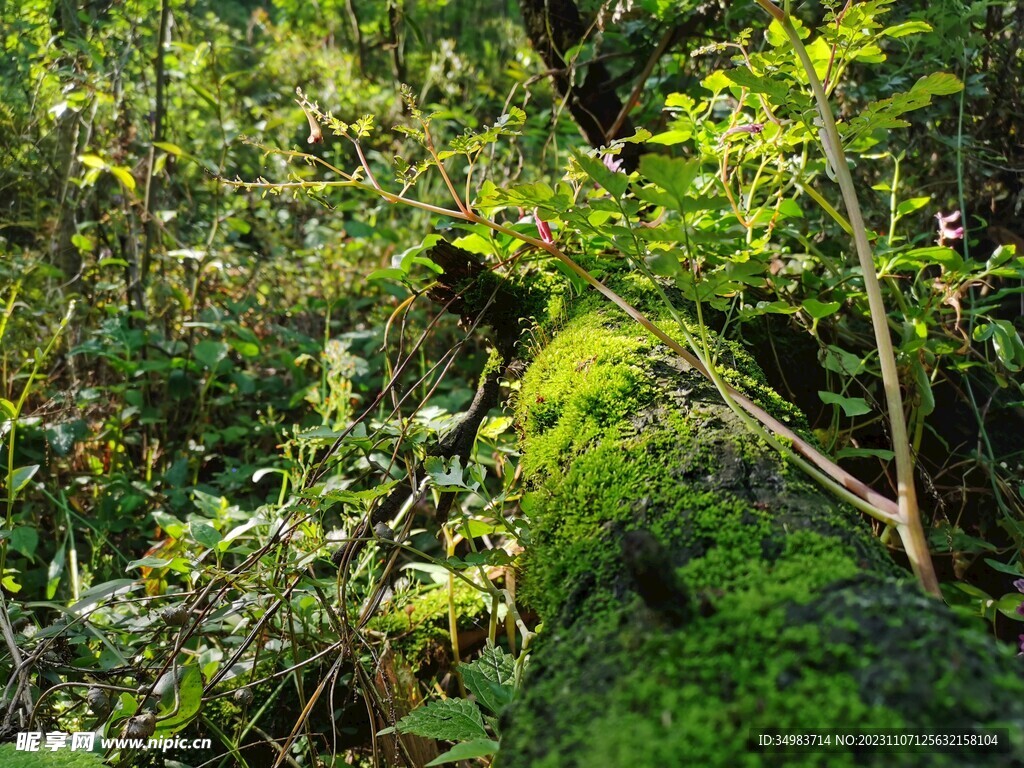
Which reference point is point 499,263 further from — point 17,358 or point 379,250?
point 17,358

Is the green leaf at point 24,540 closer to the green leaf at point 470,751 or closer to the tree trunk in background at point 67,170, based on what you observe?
the green leaf at point 470,751

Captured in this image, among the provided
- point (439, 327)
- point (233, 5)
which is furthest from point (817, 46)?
point (233, 5)

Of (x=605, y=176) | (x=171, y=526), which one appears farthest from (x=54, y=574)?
(x=605, y=176)

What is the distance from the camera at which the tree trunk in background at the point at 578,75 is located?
218 centimetres

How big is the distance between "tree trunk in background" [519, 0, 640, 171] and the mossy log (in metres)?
1.54

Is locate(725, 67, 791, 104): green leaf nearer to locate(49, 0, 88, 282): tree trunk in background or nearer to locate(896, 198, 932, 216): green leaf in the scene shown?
locate(896, 198, 932, 216): green leaf

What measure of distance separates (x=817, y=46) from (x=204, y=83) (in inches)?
151

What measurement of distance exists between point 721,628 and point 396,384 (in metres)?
1.35

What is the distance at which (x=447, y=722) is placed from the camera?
0.97 m

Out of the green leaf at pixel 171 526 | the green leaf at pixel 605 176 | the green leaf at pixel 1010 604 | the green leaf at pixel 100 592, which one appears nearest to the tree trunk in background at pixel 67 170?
the green leaf at pixel 171 526

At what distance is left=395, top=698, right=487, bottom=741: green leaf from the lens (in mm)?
934

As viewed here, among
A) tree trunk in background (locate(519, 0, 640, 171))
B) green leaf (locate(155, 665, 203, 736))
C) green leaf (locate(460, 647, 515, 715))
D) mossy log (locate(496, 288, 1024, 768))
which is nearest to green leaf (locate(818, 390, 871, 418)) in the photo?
mossy log (locate(496, 288, 1024, 768))

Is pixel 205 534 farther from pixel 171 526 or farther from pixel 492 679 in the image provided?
pixel 492 679

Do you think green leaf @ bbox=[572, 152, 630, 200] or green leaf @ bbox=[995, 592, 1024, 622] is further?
green leaf @ bbox=[995, 592, 1024, 622]
